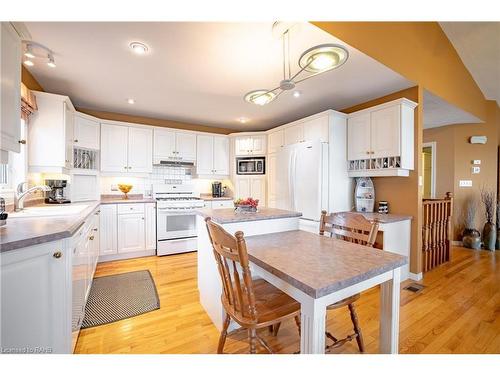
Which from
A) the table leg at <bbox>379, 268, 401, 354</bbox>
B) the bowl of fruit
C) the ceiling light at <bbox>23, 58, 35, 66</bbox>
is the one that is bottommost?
the table leg at <bbox>379, 268, 401, 354</bbox>

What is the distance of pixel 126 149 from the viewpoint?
366cm

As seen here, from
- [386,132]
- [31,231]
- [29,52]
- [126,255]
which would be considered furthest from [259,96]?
[126,255]

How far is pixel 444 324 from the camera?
1.86 meters

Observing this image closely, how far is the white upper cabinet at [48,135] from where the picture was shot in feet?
7.88

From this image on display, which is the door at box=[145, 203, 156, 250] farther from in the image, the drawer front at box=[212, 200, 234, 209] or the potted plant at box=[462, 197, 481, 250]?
the potted plant at box=[462, 197, 481, 250]

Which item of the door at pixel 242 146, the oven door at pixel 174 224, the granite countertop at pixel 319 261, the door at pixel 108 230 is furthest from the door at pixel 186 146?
the granite countertop at pixel 319 261

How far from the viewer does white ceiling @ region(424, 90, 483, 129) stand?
3.18 metres

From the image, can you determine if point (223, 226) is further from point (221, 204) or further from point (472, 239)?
point (472, 239)

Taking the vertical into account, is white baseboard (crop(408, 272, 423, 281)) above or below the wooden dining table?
below

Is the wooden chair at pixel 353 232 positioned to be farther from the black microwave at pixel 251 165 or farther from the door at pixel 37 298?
the black microwave at pixel 251 165

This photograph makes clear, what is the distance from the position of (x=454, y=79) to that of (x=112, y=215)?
18.6ft

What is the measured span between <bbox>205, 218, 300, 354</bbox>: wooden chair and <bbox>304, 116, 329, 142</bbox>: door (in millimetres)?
2352

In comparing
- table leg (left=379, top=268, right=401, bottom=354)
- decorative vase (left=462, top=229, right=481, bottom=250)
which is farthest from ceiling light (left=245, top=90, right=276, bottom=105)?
decorative vase (left=462, top=229, right=481, bottom=250)
